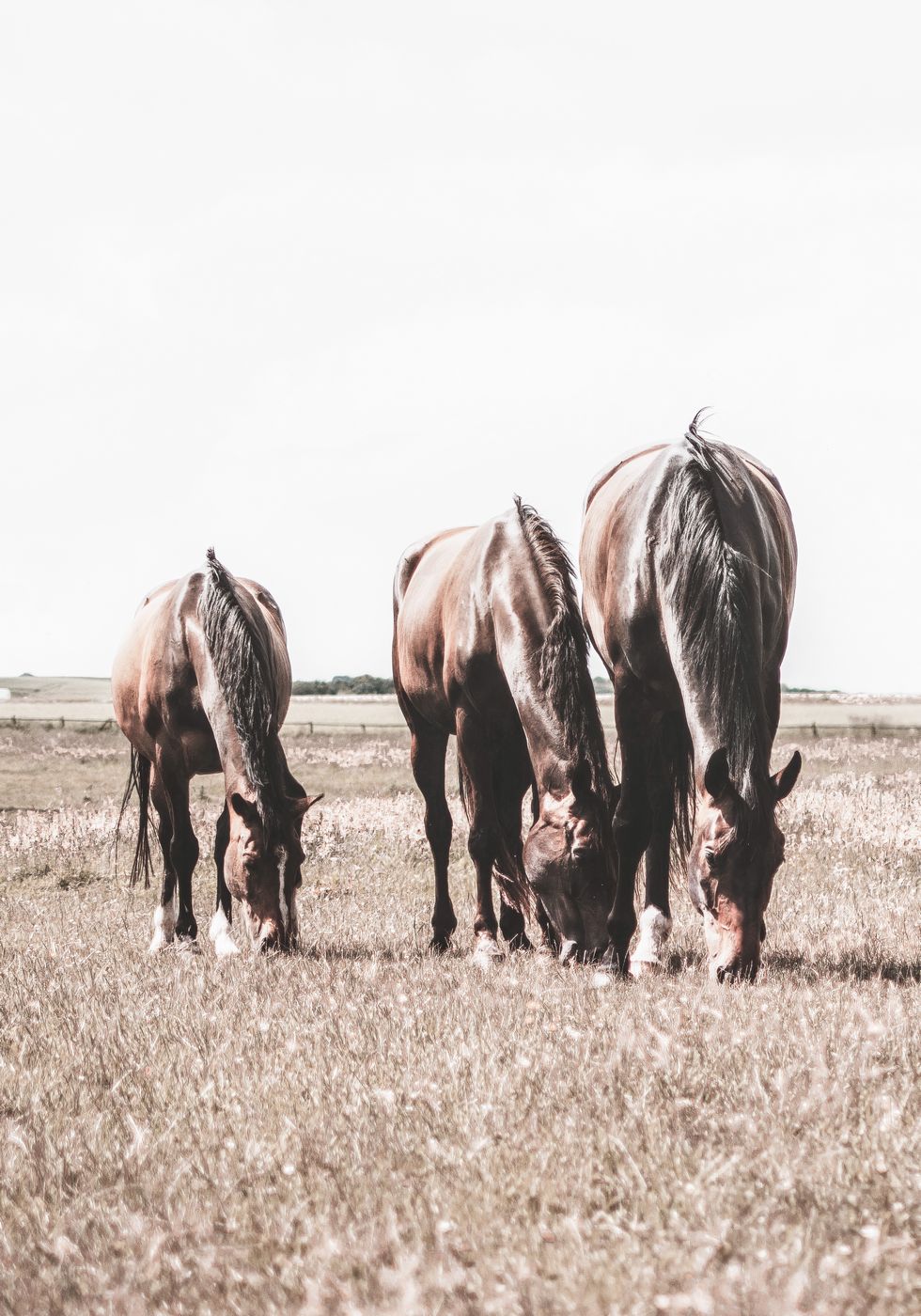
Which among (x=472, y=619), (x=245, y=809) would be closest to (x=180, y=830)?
(x=245, y=809)

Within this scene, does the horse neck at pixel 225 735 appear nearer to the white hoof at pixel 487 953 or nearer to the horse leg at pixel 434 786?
the white hoof at pixel 487 953

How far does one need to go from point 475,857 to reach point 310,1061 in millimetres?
3680

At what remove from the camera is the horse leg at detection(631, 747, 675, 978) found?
747 cm

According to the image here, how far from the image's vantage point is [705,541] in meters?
6.56

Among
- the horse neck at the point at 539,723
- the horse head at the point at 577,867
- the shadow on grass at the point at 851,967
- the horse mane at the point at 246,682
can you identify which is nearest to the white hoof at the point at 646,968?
the horse head at the point at 577,867

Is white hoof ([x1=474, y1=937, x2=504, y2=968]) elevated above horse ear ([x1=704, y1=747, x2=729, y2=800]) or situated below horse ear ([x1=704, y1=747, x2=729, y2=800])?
below

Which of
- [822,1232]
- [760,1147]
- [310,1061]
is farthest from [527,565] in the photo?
[822,1232]

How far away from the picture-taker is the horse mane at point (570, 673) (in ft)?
22.3

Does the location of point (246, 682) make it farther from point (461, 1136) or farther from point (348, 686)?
point (348, 686)

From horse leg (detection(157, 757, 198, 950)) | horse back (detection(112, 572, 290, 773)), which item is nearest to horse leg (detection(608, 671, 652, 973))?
horse back (detection(112, 572, 290, 773))

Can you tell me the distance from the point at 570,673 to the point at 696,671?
1.01m

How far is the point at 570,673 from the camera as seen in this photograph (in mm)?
7105

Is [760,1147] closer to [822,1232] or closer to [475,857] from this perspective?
[822,1232]

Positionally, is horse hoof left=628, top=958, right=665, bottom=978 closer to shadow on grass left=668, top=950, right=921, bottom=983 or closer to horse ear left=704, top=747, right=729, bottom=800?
shadow on grass left=668, top=950, right=921, bottom=983
